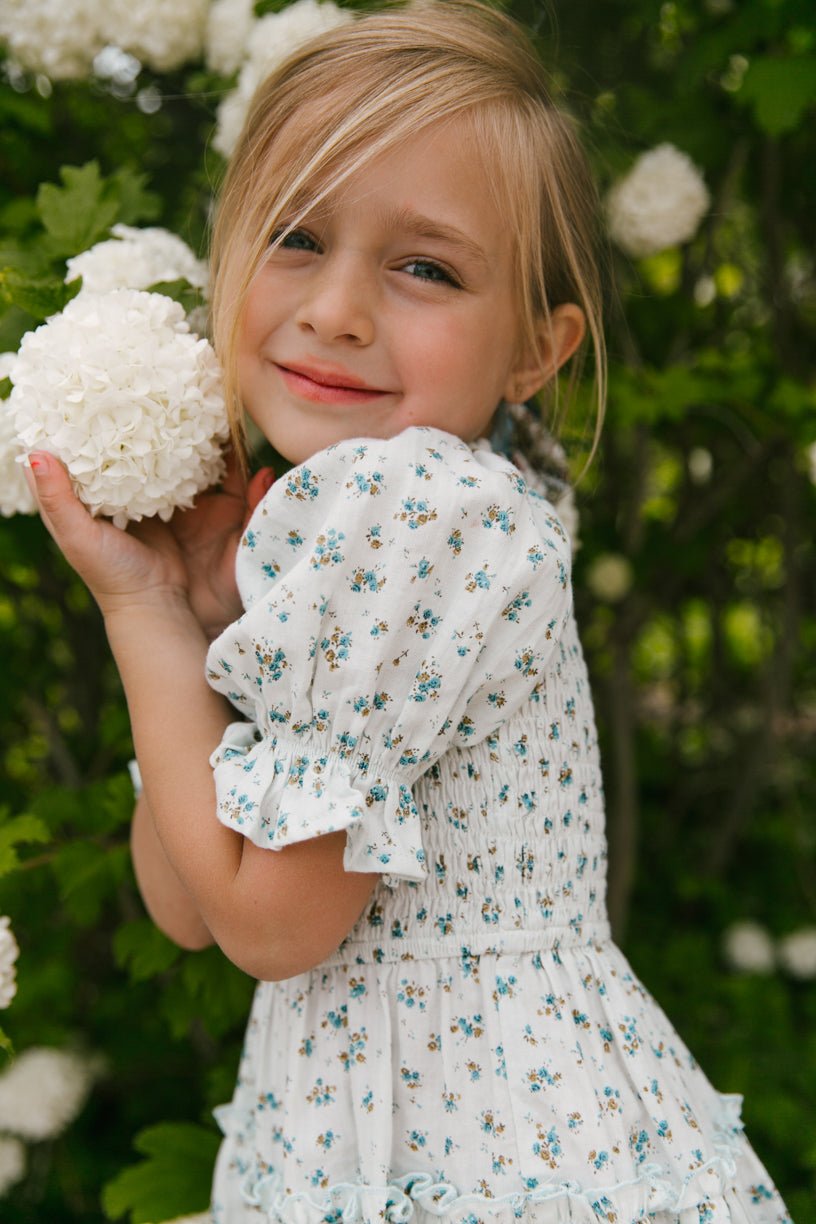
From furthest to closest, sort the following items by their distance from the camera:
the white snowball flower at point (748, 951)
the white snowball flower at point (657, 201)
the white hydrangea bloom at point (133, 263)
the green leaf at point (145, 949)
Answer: the white snowball flower at point (748, 951), the white snowball flower at point (657, 201), the green leaf at point (145, 949), the white hydrangea bloom at point (133, 263)

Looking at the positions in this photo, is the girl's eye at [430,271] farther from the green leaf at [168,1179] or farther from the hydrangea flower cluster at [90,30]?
the green leaf at [168,1179]

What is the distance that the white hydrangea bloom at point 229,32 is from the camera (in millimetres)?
2189

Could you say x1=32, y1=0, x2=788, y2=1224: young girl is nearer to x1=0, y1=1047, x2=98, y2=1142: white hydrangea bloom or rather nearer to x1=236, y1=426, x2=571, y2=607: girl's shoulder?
x1=236, y1=426, x2=571, y2=607: girl's shoulder

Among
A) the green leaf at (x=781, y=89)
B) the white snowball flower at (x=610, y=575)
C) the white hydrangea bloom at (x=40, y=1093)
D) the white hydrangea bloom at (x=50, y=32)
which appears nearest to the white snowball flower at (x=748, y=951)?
the white snowball flower at (x=610, y=575)

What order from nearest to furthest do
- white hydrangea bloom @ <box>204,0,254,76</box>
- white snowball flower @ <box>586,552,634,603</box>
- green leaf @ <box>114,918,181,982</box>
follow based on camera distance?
green leaf @ <box>114,918,181,982</box>, white hydrangea bloom @ <box>204,0,254,76</box>, white snowball flower @ <box>586,552,634,603</box>

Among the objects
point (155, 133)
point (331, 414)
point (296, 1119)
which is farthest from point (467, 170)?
point (155, 133)

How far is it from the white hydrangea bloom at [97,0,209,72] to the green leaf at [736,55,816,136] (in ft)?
3.75

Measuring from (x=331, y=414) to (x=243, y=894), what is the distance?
0.63 meters

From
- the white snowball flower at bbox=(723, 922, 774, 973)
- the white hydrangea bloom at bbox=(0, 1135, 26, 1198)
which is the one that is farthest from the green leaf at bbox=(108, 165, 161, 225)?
the white snowball flower at bbox=(723, 922, 774, 973)

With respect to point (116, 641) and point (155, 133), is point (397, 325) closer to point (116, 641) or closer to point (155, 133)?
point (116, 641)

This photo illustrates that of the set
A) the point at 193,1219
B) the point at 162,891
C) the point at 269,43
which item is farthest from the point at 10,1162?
the point at 269,43

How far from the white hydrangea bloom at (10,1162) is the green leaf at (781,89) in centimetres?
283

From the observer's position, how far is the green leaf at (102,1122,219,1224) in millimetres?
1931

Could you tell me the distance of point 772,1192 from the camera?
1.55m
